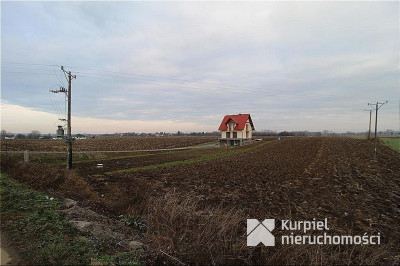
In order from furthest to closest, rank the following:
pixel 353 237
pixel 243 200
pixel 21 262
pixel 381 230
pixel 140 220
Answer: pixel 243 200, pixel 140 220, pixel 381 230, pixel 353 237, pixel 21 262

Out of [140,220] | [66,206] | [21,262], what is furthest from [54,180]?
[21,262]

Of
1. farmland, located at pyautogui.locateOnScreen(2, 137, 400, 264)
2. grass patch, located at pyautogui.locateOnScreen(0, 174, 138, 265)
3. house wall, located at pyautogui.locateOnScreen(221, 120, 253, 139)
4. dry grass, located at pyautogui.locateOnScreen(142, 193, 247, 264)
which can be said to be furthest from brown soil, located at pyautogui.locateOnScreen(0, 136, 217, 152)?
dry grass, located at pyautogui.locateOnScreen(142, 193, 247, 264)

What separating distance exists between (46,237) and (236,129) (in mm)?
44555

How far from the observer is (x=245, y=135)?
48281 millimetres

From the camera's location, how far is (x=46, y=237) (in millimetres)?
4684

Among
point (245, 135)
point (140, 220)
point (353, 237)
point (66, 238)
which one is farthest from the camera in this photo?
point (245, 135)

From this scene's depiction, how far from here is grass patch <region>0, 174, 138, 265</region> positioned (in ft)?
13.1

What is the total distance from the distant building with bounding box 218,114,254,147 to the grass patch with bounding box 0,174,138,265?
4245cm

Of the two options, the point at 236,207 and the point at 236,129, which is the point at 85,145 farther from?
the point at 236,207

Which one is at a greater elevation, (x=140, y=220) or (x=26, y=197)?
(x=26, y=197)

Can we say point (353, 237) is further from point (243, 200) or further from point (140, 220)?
point (140, 220)

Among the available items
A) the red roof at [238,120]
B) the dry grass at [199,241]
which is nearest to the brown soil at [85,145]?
the red roof at [238,120]

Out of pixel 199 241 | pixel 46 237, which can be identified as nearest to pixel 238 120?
pixel 199 241

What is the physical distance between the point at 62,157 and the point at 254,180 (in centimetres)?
2326
